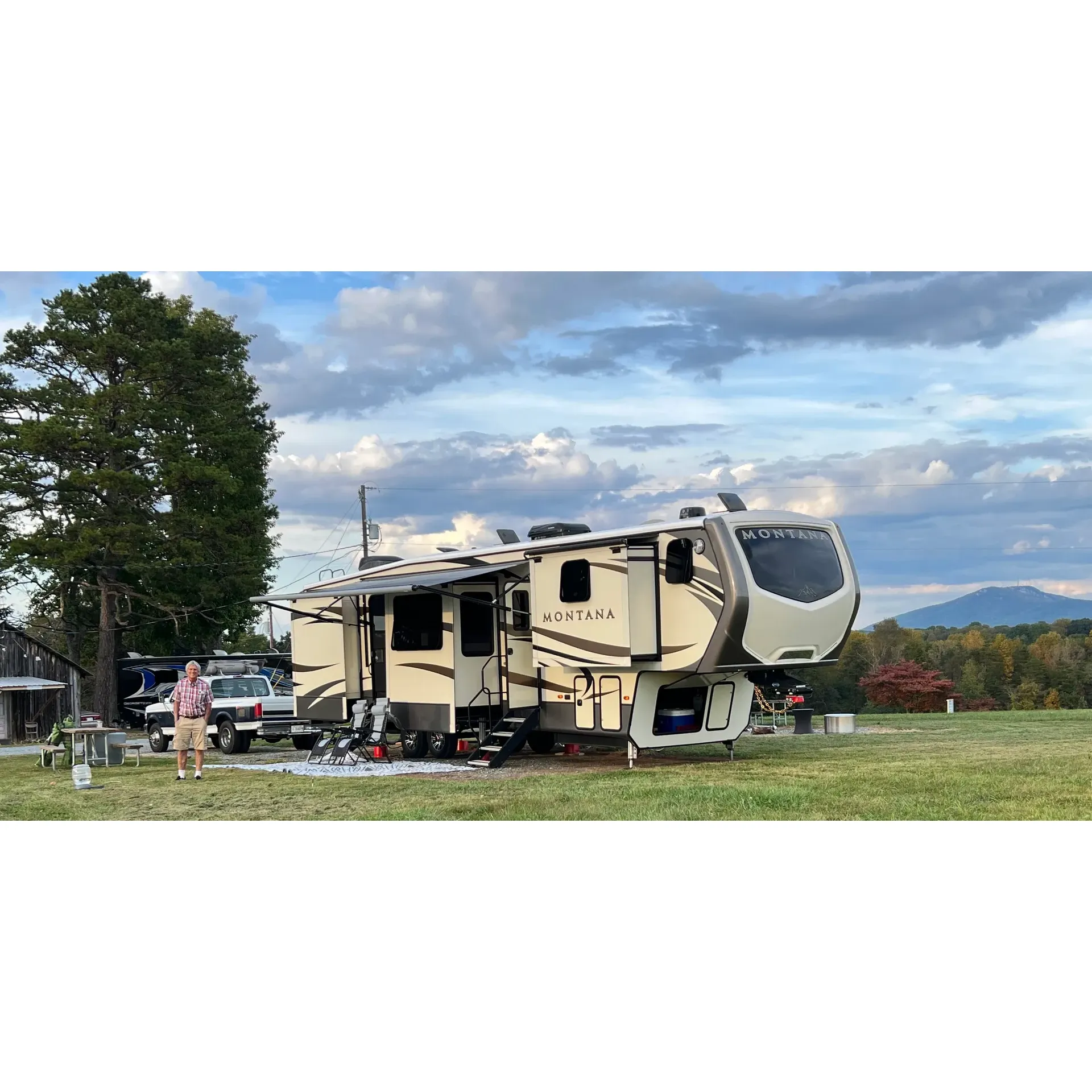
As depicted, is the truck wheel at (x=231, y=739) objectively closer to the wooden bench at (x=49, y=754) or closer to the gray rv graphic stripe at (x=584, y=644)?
the wooden bench at (x=49, y=754)

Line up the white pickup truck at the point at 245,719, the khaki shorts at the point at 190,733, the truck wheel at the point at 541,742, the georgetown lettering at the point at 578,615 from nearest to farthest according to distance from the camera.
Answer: the georgetown lettering at the point at 578,615 < the khaki shorts at the point at 190,733 < the truck wheel at the point at 541,742 < the white pickup truck at the point at 245,719

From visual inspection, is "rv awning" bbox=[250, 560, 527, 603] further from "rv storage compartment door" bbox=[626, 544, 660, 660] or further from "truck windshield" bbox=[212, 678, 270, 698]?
"truck windshield" bbox=[212, 678, 270, 698]

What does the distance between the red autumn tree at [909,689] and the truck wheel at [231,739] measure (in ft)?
67.8

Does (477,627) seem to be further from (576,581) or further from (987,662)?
(987,662)

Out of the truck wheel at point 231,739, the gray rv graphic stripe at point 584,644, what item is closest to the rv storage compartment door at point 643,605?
the gray rv graphic stripe at point 584,644

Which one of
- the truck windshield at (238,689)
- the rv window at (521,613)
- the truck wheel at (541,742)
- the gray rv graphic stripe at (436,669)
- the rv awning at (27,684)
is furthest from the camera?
the rv awning at (27,684)

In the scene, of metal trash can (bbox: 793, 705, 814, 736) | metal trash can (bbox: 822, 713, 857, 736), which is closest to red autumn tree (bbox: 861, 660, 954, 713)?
metal trash can (bbox: 822, 713, 857, 736)

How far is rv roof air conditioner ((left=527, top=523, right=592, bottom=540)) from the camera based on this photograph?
1529 centimetres

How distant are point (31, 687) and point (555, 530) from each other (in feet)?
54.0

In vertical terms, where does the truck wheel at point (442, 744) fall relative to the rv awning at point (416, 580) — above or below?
below

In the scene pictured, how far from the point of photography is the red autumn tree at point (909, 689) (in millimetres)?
34594

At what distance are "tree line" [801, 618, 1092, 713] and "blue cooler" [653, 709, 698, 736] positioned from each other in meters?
25.7

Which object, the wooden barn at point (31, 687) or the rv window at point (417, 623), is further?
the wooden barn at point (31, 687)

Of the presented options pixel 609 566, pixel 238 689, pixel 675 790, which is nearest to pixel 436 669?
pixel 609 566
